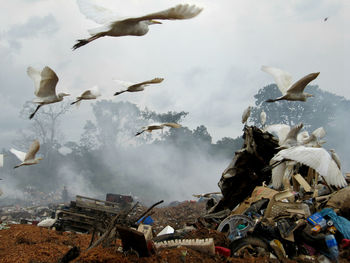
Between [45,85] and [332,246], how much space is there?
443cm

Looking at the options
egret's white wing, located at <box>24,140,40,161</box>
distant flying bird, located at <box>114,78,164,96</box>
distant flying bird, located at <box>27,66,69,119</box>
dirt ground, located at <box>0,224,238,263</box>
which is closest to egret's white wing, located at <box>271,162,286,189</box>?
dirt ground, located at <box>0,224,238,263</box>

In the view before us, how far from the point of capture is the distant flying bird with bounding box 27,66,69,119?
377cm

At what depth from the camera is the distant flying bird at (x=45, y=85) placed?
377 centimetres

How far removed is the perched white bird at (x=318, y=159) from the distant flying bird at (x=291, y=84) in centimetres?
83

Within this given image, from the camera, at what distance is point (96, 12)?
273cm

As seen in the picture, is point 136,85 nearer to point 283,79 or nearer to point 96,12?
point 96,12

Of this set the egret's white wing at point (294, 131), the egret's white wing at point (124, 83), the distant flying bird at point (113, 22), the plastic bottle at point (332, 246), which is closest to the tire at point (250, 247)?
the plastic bottle at point (332, 246)

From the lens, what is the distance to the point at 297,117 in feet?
96.5

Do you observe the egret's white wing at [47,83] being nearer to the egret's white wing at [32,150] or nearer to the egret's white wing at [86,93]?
the egret's white wing at [86,93]

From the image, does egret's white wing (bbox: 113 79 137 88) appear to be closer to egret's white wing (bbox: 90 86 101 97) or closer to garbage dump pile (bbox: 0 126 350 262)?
egret's white wing (bbox: 90 86 101 97)

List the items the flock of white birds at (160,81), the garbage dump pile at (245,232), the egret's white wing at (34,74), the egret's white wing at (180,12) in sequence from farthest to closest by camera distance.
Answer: the egret's white wing at (34,74), the garbage dump pile at (245,232), the flock of white birds at (160,81), the egret's white wing at (180,12)

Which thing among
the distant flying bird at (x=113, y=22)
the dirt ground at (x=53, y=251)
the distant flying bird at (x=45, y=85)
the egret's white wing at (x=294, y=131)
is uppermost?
the distant flying bird at (x=113, y=22)

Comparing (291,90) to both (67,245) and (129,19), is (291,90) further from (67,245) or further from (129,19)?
(67,245)

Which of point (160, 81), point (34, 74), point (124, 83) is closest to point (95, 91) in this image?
point (124, 83)
